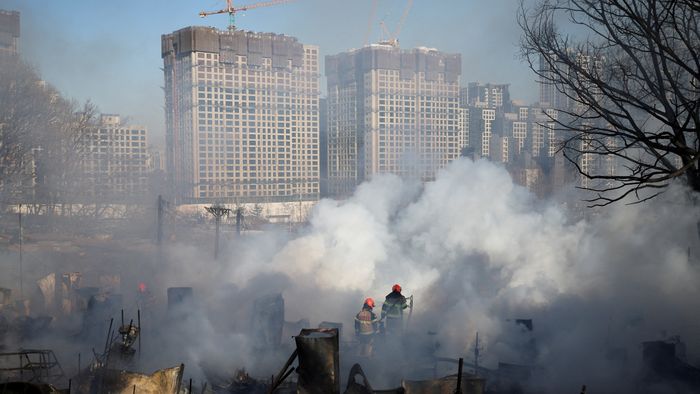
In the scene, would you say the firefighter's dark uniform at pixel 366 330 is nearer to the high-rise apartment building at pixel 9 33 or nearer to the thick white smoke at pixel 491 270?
the thick white smoke at pixel 491 270

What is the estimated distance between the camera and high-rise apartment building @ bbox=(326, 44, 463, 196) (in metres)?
38.0

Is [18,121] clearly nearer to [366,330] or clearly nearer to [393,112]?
[393,112]

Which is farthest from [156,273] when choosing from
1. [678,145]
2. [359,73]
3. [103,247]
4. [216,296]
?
[359,73]

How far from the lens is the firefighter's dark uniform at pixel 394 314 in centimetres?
1112

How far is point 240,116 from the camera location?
4012 cm

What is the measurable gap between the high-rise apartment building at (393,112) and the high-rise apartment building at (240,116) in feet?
7.59

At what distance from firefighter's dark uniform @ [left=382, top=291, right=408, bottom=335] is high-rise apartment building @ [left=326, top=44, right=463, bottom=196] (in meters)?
25.6

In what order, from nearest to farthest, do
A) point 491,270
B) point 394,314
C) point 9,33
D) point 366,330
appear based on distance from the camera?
1. point 366,330
2. point 394,314
3. point 491,270
4. point 9,33

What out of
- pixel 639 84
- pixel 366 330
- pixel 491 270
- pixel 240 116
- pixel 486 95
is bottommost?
pixel 366 330

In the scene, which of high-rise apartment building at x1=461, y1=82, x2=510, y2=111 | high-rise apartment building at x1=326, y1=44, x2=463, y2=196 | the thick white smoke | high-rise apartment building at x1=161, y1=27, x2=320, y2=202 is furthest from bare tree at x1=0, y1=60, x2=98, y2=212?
high-rise apartment building at x1=461, y1=82, x2=510, y2=111

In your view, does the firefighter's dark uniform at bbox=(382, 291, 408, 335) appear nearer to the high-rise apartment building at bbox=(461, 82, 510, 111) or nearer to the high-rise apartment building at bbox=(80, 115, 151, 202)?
the high-rise apartment building at bbox=(80, 115, 151, 202)

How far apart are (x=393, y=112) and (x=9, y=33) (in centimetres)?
2161

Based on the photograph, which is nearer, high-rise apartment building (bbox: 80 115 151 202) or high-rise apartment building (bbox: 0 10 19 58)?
high-rise apartment building (bbox: 0 10 19 58)

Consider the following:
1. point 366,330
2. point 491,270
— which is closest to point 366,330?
point 366,330
